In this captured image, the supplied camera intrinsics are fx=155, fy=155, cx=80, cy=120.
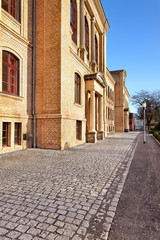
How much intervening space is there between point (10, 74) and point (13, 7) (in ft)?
13.8

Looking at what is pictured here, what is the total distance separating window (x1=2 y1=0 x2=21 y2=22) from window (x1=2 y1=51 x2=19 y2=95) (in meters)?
2.62

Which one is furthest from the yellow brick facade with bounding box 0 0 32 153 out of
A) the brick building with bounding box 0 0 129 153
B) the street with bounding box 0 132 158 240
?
the street with bounding box 0 132 158 240

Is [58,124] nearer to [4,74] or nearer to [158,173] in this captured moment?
[4,74]

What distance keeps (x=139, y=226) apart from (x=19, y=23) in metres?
11.4

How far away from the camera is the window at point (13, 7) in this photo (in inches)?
360

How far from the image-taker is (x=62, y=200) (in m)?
3.19

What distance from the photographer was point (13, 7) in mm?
9500

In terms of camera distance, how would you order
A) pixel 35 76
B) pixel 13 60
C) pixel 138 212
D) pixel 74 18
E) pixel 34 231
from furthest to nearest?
pixel 74 18
pixel 35 76
pixel 13 60
pixel 138 212
pixel 34 231

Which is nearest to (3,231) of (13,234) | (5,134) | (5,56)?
(13,234)

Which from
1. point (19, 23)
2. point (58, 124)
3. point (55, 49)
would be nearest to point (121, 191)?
point (58, 124)

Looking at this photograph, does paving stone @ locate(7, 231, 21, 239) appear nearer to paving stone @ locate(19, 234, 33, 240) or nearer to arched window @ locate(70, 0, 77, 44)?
paving stone @ locate(19, 234, 33, 240)

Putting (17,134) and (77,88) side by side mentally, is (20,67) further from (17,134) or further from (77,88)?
(77,88)

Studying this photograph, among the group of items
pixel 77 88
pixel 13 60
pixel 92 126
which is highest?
pixel 13 60

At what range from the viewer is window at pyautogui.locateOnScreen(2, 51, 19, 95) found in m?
8.84
